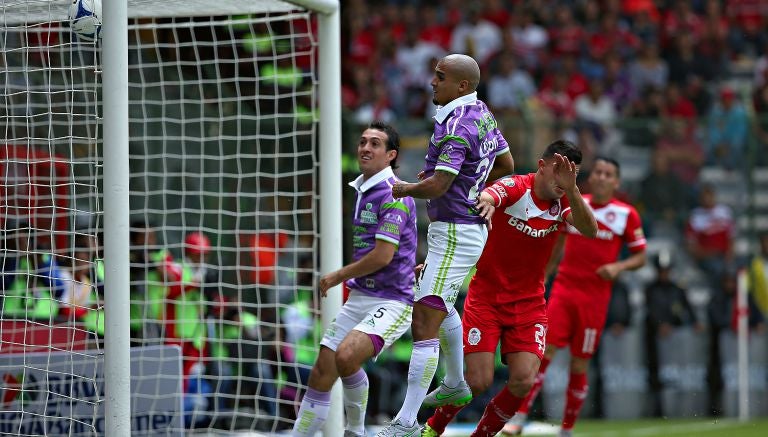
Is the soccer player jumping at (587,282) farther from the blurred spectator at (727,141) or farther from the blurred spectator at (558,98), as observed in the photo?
the blurred spectator at (558,98)

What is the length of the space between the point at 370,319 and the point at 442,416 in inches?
33.5

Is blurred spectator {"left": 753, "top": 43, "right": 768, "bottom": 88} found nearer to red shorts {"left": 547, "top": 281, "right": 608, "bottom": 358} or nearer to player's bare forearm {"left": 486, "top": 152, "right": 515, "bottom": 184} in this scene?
red shorts {"left": 547, "top": 281, "right": 608, "bottom": 358}

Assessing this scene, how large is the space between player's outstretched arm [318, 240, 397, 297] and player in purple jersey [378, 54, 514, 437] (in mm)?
304

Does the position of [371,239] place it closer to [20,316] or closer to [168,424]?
[168,424]

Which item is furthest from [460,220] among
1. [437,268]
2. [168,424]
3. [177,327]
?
[177,327]

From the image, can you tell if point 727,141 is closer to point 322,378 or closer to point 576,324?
point 576,324

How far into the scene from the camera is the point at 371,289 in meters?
8.40

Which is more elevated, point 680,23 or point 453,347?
point 680,23

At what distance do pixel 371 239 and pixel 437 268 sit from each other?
2.38ft

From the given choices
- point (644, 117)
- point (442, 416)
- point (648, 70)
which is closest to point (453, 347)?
point (442, 416)

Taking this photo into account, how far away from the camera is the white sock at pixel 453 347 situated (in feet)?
26.5

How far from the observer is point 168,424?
991 centimetres

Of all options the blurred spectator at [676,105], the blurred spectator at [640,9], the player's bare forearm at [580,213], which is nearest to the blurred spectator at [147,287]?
the player's bare forearm at [580,213]

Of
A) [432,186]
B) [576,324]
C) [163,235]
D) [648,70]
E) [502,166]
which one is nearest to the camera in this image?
[432,186]
